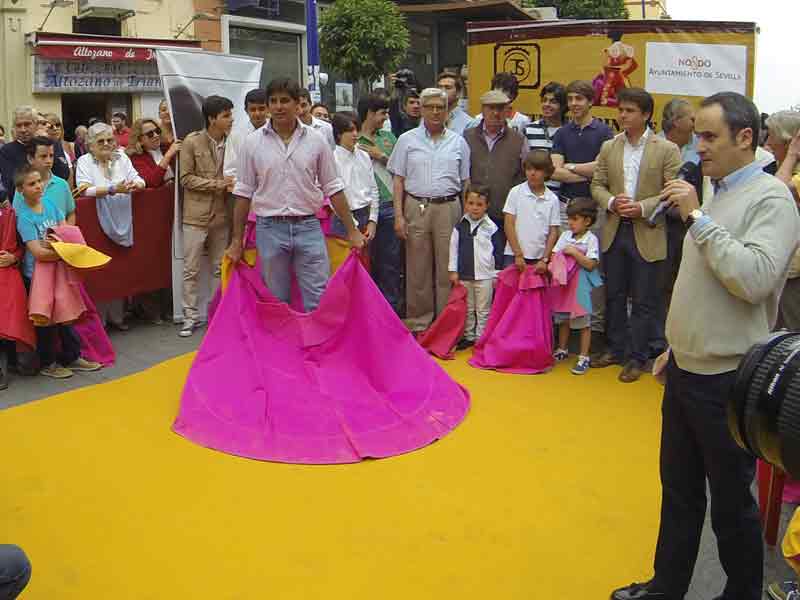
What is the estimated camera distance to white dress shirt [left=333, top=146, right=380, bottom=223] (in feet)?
21.7

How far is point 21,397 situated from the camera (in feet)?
17.9

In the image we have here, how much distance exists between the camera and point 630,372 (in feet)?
19.2

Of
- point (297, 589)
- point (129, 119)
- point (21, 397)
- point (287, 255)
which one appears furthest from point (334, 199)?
point (129, 119)

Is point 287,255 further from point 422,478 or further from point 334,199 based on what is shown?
point 422,478

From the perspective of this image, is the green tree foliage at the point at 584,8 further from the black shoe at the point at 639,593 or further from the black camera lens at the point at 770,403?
the black camera lens at the point at 770,403

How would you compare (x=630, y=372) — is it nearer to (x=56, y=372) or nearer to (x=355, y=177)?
(x=355, y=177)

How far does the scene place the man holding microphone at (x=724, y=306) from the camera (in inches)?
105

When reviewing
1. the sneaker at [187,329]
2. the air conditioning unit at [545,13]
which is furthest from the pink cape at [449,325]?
the air conditioning unit at [545,13]

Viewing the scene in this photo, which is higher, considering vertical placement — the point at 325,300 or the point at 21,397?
the point at 325,300

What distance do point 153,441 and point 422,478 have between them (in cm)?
151

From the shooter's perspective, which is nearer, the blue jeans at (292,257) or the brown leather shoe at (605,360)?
the blue jeans at (292,257)

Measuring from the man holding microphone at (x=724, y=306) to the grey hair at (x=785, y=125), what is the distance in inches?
67.8

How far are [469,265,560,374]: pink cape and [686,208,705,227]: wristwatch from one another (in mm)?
3296

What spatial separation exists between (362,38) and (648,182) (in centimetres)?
930
